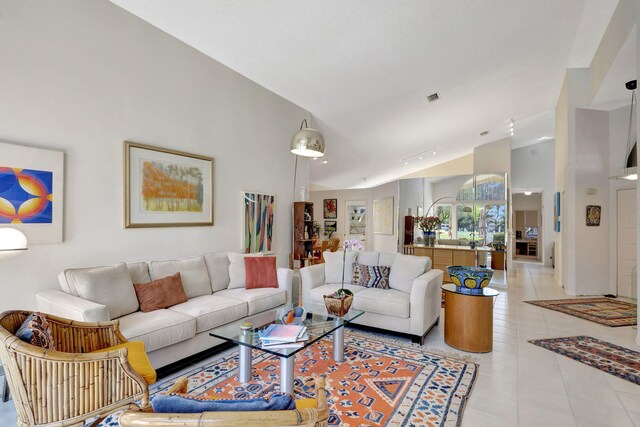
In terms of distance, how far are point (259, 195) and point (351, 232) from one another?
667 centimetres

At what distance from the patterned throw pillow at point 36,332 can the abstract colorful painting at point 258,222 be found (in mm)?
2853

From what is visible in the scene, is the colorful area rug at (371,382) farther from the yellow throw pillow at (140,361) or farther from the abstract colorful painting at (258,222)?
the abstract colorful painting at (258,222)

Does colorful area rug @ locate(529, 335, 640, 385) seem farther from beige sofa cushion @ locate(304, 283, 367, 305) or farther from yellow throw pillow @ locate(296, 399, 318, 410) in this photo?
yellow throw pillow @ locate(296, 399, 318, 410)

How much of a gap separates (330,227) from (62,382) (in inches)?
392

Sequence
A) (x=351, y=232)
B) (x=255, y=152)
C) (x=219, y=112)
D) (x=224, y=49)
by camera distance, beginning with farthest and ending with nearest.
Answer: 1. (x=351, y=232)
2. (x=255, y=152)
3. (x=219, y=112)
4. (x=224, y=49)

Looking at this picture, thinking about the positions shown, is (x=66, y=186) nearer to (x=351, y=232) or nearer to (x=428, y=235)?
(x=428, y=235)

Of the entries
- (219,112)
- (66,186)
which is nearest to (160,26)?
(219,112)

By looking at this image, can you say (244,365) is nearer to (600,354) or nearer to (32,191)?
(32,191)

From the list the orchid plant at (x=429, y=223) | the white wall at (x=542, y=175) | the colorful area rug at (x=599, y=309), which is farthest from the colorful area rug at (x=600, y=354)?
the white wall at (x=542, y=175)

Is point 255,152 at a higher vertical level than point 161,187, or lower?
higher

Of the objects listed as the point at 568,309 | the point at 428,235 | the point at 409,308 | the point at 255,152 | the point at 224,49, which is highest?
the point at 224,49

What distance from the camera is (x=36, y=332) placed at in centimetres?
176

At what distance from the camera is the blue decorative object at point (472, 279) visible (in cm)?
331

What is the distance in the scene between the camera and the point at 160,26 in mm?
3520
